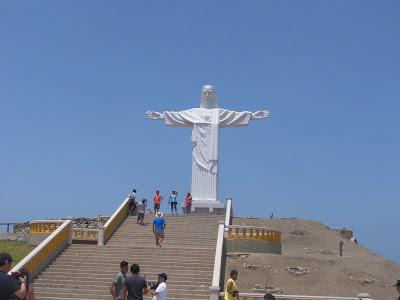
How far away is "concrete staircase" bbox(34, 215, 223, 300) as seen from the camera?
19.4 meters

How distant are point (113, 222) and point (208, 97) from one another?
442 inches

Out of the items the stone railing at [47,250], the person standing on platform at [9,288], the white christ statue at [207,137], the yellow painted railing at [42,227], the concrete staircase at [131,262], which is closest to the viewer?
the person standing on platform at [9,288]

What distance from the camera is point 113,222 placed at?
1084 inches

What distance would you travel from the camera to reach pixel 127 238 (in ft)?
87.6

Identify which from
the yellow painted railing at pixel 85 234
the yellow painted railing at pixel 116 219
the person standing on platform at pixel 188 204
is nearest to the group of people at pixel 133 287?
the yellow painted railing at pixel 85 234

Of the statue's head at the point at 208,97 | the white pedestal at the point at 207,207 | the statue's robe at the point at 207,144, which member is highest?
the statue's head at the point at 208,97

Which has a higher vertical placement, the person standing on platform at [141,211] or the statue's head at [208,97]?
the statue's head at [208,97]

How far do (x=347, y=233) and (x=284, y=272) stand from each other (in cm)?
1742

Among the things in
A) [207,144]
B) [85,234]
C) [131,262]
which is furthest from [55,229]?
[207,144]

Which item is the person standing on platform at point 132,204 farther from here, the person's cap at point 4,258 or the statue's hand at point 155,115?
the person's cap at point 4,258

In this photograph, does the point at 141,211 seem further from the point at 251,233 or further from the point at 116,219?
the point at 251,233

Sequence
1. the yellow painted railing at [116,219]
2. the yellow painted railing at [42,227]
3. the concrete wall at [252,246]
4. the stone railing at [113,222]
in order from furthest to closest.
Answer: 1. the yellow painted railing at [42,227]
2. the yellow painted railing at [116,219]
3. the stone railing at [113,222]
4. the concrete wall at [252,246]

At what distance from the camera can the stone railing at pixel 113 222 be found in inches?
984

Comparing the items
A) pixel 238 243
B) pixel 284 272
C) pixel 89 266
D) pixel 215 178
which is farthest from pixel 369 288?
pixel 215 178
